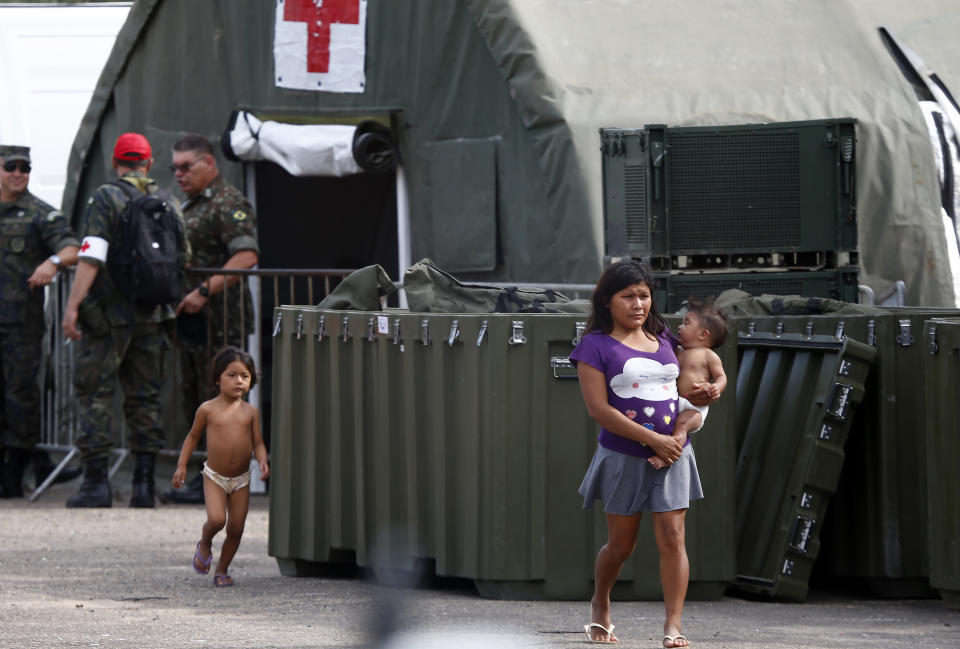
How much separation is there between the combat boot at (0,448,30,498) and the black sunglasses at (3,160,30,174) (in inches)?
76.1

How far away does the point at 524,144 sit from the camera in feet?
37.7

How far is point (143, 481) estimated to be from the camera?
11.3m

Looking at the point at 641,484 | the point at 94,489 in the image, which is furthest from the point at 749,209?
the point at 94,489

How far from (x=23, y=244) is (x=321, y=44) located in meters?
2.58

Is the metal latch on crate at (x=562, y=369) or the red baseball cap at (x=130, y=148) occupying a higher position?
the red baseball cap at (x=130, y=148)

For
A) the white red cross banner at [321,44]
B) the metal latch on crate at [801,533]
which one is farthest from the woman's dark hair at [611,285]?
the white red cross banner at [321,44]

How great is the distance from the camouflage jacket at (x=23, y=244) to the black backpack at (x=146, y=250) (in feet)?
2.67

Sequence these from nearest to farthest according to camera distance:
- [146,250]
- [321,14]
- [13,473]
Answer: [146,250]
[13,473]
[321,14]

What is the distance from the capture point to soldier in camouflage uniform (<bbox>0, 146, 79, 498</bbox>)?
11609 mm

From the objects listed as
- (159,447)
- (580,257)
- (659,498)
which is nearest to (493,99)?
(580,257)

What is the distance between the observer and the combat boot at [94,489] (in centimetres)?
1125

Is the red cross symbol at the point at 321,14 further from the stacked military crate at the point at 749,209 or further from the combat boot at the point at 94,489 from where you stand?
the stacked military crate at the point at 749,209

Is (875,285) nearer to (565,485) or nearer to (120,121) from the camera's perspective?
(565,485)

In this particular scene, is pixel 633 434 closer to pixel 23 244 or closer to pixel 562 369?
pixel 562 369
